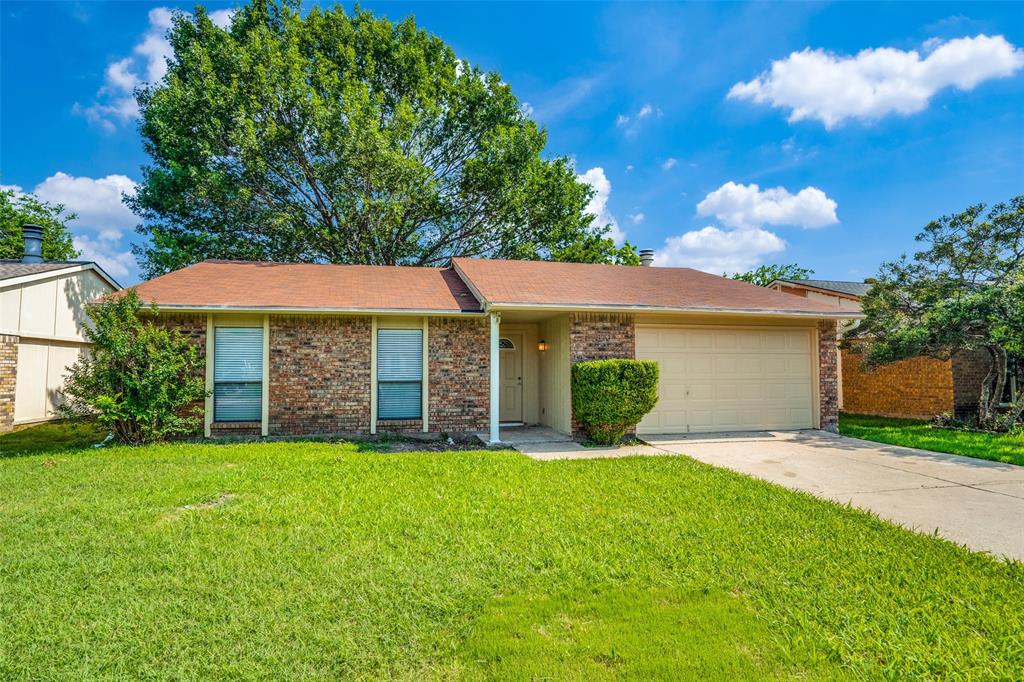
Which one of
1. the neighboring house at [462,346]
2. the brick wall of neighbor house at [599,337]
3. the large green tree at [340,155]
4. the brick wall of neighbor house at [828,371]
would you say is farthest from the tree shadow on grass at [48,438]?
the brick wall of neighbor house at [828,371]

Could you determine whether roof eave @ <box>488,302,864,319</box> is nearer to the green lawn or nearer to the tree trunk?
the green lawn

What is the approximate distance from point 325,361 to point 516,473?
477cm

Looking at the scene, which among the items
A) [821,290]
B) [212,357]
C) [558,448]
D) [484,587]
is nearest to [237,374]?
[212,357]

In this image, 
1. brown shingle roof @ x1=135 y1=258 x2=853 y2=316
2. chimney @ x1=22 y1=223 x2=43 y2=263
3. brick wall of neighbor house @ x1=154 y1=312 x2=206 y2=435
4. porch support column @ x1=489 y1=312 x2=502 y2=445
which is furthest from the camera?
chimney @ x1=22 y1=223 x2=43 y2=263

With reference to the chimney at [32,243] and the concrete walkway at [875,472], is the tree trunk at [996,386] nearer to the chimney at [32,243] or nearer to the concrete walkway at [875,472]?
the concrete walkway at [875,472]

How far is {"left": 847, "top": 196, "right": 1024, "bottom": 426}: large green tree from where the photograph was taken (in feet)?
32.0

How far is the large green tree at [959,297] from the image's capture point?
974cm

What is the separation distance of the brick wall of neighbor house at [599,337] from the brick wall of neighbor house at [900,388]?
6.65 meters

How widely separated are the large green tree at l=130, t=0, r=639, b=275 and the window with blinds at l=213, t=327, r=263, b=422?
9273 millimetres

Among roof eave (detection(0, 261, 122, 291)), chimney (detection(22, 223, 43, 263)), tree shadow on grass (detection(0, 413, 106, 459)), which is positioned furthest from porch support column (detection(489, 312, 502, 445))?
chimney (detection(22, 223, 43, 263))

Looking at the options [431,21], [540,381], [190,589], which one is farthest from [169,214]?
[190,589]

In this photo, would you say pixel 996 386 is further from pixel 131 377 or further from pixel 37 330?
pixel 37 330

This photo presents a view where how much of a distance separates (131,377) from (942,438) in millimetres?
14218

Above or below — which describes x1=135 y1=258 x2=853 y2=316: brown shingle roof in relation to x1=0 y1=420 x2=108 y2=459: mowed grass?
above
